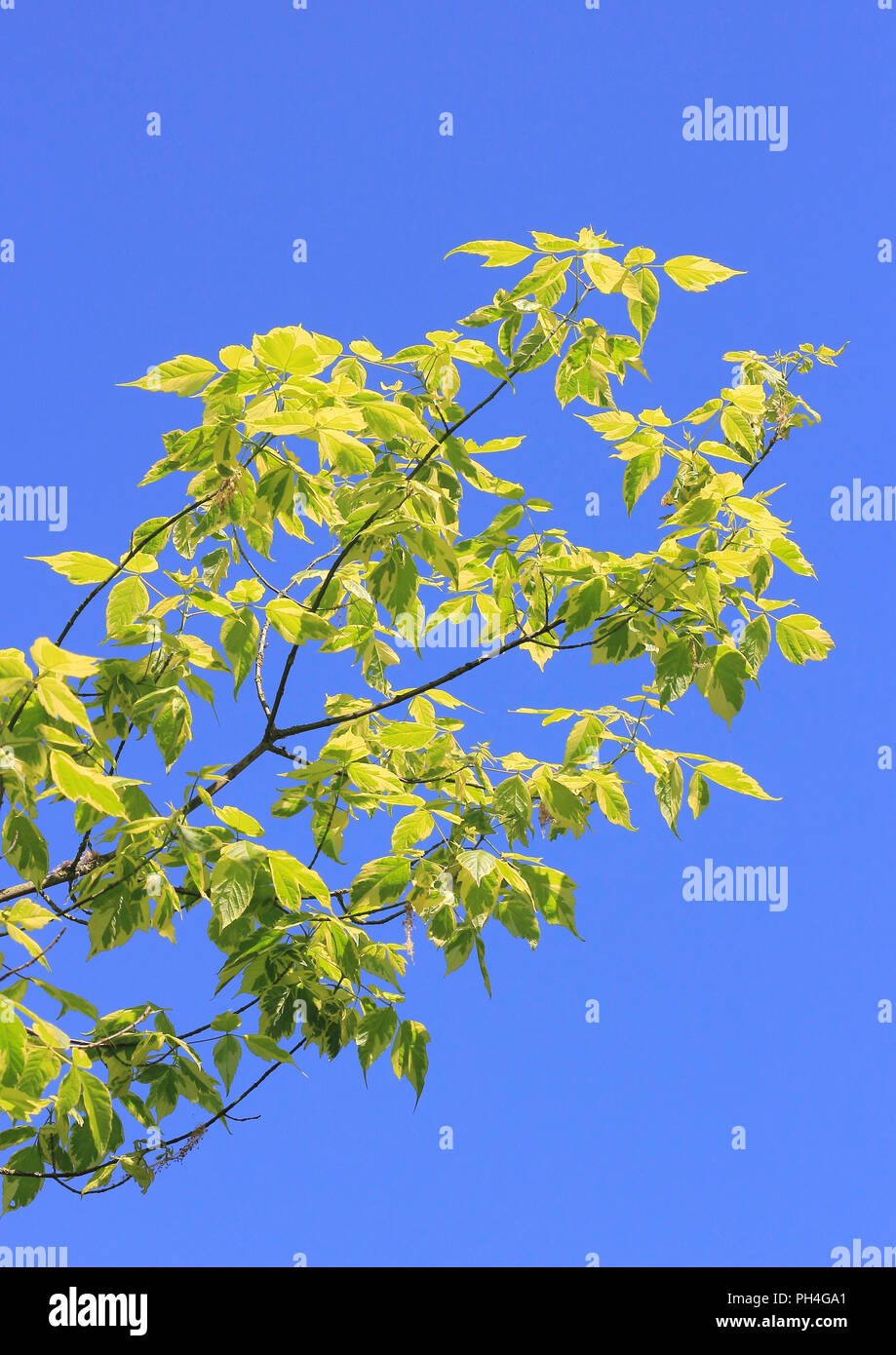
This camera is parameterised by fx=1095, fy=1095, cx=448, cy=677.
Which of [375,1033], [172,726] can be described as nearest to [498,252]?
[172,726]

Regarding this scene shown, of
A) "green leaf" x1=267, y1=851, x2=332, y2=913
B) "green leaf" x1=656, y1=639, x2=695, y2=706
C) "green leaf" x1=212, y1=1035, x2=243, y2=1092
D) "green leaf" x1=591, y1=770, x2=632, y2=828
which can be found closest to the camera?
"green leaf" x1=267, y1=851, x2=332, y2=913

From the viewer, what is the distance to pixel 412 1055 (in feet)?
13.7

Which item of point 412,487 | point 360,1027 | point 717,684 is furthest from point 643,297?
point 360,1027

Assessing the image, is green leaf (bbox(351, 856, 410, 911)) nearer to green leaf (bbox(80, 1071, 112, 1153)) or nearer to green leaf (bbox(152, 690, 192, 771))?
green leaf (bbox(152, 690, 192, 771))

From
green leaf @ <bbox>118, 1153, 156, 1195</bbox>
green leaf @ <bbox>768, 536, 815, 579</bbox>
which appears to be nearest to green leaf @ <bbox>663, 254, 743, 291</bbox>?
green leaf @ <bbox>768, 536, 815, 579</bbox>

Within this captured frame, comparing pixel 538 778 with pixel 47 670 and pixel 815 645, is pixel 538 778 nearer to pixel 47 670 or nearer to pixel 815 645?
pixel 815 645

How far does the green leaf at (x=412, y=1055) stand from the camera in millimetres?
4168

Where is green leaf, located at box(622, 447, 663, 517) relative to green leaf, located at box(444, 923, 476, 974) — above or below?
above

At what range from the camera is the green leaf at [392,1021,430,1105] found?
164 inches

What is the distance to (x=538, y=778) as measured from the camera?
4.31 metres

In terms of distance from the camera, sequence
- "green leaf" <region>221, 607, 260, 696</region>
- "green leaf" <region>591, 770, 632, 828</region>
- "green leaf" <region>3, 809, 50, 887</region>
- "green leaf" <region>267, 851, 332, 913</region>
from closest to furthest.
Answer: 1. "green leaf" <region>3, 809, 50, 887</region>
2. "green leaf" <region>267, 851, 332, 913</region>
3. "green leaf" <region>221, 607, 260, 696</region>
4. "green leaf" <region>591, 770, 632, 828</region>

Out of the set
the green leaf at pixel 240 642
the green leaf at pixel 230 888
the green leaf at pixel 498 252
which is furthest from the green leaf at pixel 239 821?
the green leaf at pixel 498 252

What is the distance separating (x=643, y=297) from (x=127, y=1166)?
3825 millimetres

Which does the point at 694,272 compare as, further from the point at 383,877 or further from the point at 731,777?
the point at 383,877
